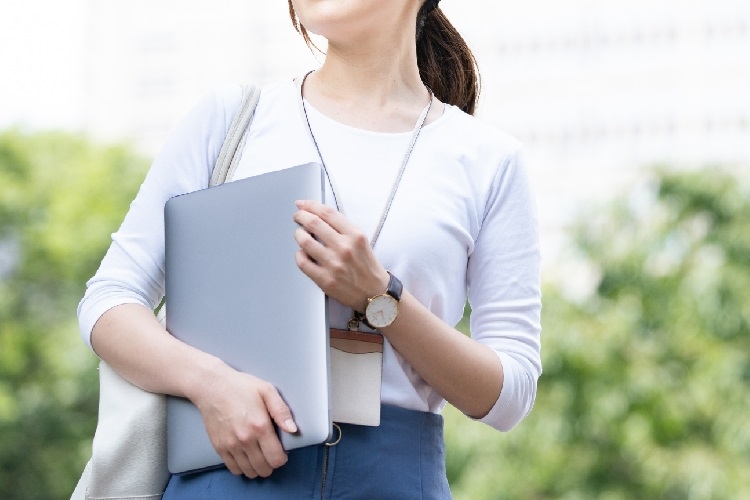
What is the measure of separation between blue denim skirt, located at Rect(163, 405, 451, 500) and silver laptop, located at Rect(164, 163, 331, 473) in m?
0.03

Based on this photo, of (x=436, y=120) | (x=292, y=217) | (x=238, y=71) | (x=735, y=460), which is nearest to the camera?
(x=292, y=217)

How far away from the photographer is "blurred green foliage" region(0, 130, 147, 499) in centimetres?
1666

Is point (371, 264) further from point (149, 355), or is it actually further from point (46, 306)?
point (46, 306)

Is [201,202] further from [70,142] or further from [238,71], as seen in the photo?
[238,71]

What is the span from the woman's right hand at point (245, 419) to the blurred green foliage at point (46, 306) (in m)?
14.7

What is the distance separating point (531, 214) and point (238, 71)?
169ft

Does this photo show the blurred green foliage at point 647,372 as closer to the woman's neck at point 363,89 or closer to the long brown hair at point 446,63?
the long brown hair at point 446,63

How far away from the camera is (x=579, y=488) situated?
14.3 meters

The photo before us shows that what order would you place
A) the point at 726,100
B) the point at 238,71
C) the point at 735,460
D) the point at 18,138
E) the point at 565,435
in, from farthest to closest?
1. the point at 238,71
2. the point at 726,100
3. the point at 18,138
4. the point at 565,435
5. the point at 735,460

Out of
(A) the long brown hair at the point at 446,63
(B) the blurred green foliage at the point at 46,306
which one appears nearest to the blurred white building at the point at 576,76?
(B) the blurred green foliage at the point at 46,306

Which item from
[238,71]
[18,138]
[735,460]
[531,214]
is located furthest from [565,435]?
[238,71]

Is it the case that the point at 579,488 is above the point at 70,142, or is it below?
below

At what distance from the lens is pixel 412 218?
5.58ft

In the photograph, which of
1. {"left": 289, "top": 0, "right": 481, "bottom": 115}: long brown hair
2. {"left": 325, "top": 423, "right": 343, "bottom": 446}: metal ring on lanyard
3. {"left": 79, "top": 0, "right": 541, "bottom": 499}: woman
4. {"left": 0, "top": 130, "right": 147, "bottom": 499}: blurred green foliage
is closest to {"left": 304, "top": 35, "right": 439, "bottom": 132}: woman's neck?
{"left": 79, "top": 0, "right": 541, "bottom": 499}: woman
